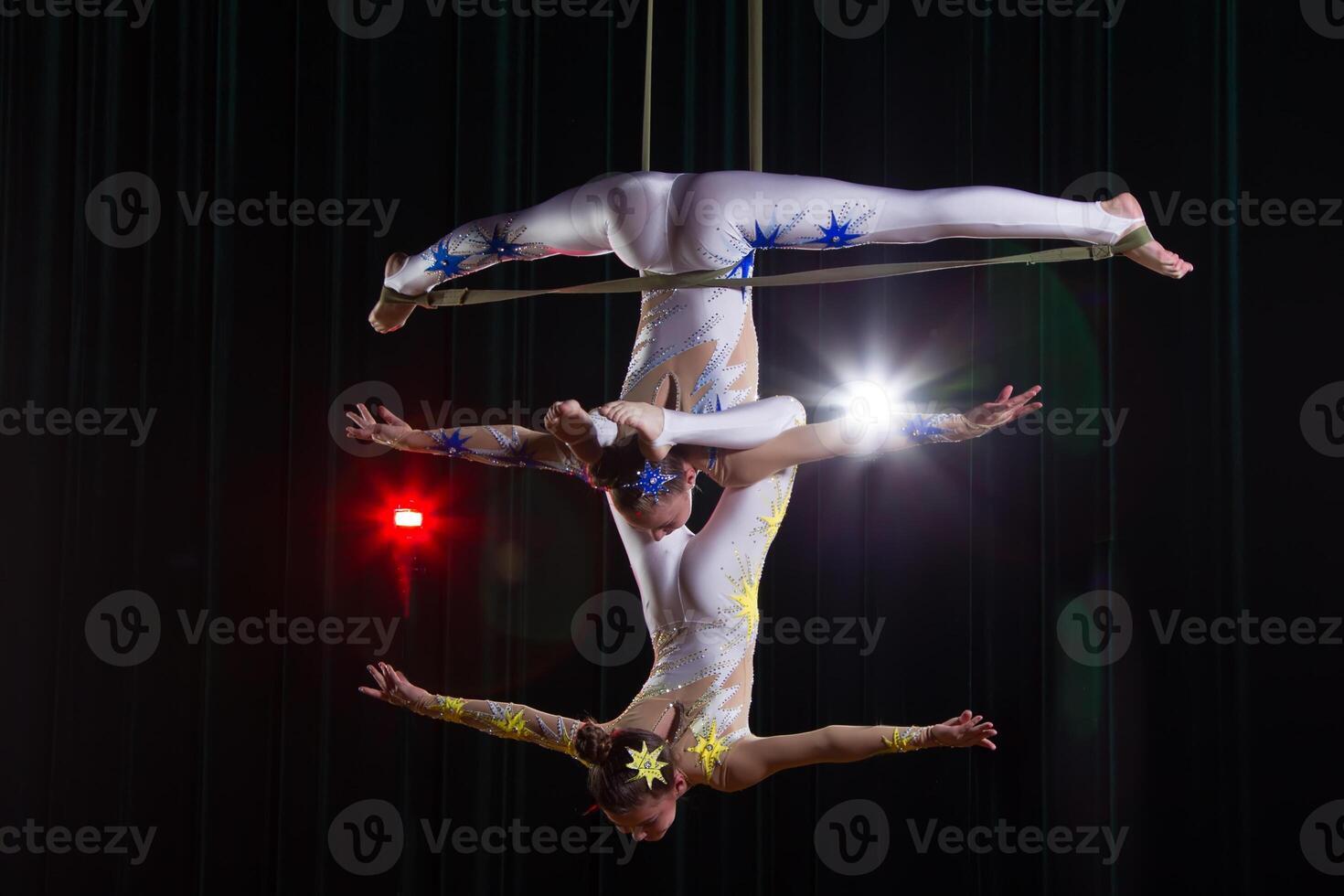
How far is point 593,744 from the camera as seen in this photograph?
3.11 metres

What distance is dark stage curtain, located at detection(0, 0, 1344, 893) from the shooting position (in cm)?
452

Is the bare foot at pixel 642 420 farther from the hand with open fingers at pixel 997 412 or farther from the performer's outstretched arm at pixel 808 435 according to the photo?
the hand with open fingers at pixel 997 412

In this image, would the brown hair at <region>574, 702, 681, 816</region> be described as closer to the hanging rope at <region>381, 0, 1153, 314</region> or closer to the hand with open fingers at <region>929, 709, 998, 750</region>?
the hand with open fingers at <region>929, 709, 998, 750</region>

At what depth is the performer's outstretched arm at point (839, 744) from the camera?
2.87 metres

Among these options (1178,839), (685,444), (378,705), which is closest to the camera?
(685,444)

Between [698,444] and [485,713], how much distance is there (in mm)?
958

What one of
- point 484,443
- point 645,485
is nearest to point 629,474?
point 645,485

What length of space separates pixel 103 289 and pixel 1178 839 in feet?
13.9

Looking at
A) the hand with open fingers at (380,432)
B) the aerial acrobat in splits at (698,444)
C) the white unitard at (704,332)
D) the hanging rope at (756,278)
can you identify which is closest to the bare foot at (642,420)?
the aerial acrobat in splits at (698,444)

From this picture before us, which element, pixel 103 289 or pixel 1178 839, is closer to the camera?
pixel 1178 839

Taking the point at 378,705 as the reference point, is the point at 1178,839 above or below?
below

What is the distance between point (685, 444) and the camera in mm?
2889

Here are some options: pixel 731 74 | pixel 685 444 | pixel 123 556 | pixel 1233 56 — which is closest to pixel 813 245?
pixel 685 444

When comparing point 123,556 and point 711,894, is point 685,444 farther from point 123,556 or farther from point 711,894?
point 123,556
